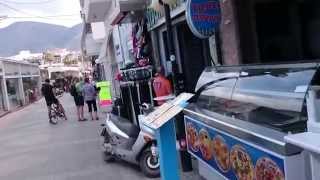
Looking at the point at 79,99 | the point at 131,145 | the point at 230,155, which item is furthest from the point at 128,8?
the point at 230,155

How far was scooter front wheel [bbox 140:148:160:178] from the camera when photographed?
8.18 meters

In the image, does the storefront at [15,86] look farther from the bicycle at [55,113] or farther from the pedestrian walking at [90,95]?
the pedestrian walking at [90,95]

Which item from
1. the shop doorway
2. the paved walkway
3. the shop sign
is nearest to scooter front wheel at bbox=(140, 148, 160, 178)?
the paved walkway

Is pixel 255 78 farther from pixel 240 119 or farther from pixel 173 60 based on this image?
pixel 173 60

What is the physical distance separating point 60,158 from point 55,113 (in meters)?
9.85

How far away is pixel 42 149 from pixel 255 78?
9185 mm

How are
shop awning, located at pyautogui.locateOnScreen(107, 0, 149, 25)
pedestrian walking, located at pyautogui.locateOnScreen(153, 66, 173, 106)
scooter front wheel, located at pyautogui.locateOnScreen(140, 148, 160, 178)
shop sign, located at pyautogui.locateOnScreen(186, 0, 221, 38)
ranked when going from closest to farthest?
shop sign, located at pyautogui.locateOnScreen(186, 0, 221, 38) → scooter front wheel, located at pyautogui.locateOnScreen(140, 148, 160, 178) → pedestrian walking, located at pyautogui.locateOnScreen(153, 66, 173, 106) → shop awning, located at pyautogui.locateOnScreen(107, 0, 149, 25)

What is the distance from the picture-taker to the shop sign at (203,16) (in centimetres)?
777

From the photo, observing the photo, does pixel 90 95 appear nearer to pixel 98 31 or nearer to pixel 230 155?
pixel 230 155

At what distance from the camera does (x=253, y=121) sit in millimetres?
4316

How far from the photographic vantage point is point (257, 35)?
8.65m

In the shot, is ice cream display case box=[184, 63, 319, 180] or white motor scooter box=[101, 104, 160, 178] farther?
Answer: white motor scooter box=[101, 104, 160, 178]

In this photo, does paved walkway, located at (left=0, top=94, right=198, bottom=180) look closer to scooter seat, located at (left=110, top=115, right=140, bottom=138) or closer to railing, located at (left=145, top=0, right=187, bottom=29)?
scooter seat, located at (left=110, top=115, right=140, bottom=138)

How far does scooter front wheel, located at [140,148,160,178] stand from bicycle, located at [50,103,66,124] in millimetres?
12438
